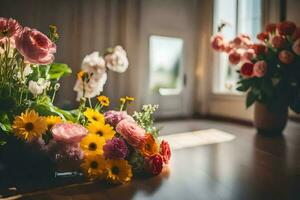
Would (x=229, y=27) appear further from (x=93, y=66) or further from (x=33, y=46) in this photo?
(x=33, y=46)

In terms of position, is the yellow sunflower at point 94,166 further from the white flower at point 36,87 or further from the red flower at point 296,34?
the red flower at point 296,34

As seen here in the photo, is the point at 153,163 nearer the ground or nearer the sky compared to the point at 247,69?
nearer the ground

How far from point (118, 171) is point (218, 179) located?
0.95ft

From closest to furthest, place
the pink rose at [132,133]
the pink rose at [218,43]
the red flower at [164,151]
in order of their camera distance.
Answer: the pink rose at [132,133]
the red flower at [164,151]
the pink rose at [218,43]

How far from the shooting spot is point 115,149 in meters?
0.86

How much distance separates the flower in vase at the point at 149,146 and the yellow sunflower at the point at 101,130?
10cm

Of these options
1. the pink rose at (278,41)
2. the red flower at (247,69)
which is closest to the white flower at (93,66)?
the red flower at (247,69)

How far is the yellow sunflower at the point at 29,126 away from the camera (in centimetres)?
82

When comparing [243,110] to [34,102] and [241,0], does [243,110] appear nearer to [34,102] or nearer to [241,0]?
[241,0]

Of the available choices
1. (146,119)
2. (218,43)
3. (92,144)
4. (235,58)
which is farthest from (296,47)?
(92,144)

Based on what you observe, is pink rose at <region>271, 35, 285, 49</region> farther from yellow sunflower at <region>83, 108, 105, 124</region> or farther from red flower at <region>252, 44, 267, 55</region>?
yellow sunflower at <region>83, 108, 105, 124</region>

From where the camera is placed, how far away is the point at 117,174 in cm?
86

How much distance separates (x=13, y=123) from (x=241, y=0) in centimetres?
234

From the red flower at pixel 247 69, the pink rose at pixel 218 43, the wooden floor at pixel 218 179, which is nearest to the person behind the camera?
the wooden floor at pixel 218 179
